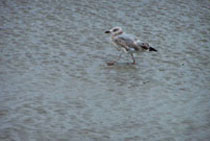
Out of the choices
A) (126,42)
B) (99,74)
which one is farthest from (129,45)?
(99,74)

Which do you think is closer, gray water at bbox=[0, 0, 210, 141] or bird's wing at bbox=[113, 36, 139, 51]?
gray water at bbox=[0, 0, 210, 141]

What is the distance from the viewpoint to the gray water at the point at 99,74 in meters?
8.34

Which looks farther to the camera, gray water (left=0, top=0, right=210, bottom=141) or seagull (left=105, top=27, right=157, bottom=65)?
seagull (left=105, top=27, right=157, bottom=65)

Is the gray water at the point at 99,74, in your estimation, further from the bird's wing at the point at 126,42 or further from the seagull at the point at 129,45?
the bird's wing at the point at 126,42

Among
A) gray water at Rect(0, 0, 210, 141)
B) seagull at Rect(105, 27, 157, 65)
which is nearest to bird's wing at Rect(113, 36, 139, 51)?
seagull at Rect(105, 27, 157, 65)

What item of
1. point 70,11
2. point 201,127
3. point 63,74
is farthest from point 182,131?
point 70,11

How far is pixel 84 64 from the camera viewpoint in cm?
1166

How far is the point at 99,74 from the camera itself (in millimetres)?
11195

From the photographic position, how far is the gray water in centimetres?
834

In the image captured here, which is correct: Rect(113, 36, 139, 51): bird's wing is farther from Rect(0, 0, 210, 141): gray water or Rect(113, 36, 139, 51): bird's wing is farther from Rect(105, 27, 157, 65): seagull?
Rect(0, 0, 210, 141): gray water

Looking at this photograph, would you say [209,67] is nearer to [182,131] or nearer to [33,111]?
[182,131]

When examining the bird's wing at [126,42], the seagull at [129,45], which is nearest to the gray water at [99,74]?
the seagull at [129,45]

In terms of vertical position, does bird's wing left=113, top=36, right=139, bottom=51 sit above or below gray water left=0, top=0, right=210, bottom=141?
above

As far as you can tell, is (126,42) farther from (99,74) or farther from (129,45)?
(99,74)
